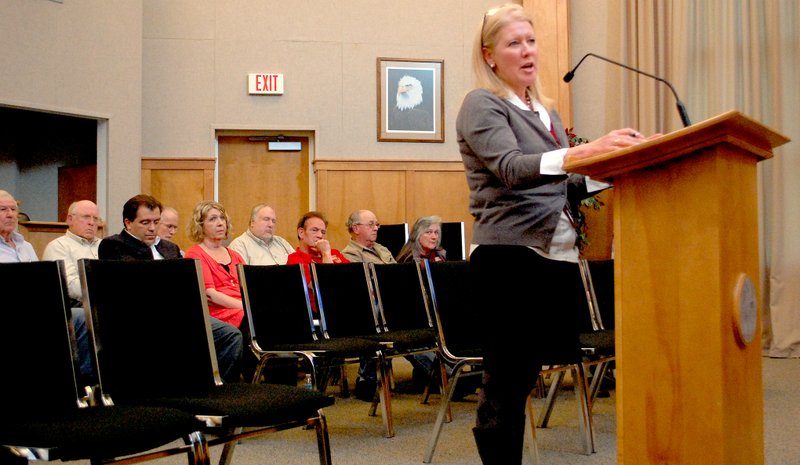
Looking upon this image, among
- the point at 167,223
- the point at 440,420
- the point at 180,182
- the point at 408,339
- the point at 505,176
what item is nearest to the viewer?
the point at 505,176

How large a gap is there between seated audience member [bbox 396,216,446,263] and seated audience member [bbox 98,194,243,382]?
168 centimetres

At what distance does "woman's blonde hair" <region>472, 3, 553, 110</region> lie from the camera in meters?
1.85

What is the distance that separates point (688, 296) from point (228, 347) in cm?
269

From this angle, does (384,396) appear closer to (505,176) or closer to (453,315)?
(453,315)

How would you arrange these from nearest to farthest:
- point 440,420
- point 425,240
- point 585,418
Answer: point 440,420, point 585,418, point 425,240

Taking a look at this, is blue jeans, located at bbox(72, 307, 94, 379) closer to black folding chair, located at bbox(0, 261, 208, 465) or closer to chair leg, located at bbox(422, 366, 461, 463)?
black folding chair, located at bbox(0, 261, 208, 465)

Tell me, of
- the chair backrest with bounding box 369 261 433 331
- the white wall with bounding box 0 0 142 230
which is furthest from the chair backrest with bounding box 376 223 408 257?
the white wall with bounding box 0 0 142 230

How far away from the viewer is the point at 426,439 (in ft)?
11.4

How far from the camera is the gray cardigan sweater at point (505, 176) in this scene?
1742 mm

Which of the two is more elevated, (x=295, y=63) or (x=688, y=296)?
(x=295, y=63)

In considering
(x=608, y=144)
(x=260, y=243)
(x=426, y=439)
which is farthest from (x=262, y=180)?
(x=608, y=144)

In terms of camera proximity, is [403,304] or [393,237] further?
[393,237]

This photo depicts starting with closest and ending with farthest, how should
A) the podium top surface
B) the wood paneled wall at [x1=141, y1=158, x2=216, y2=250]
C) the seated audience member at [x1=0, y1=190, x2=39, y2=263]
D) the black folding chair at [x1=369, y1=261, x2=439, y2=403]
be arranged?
the podium top surface → the black folding chair at [x1=369, y1=261, x2=439, y2=403] → the seated audience member at [x1=0, y1=190, x2=39, y2=263] → the wood paneled wall at [x1=141, y1=158, x2=216, y2=250]

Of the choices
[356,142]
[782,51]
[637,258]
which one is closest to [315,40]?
[356,142]
